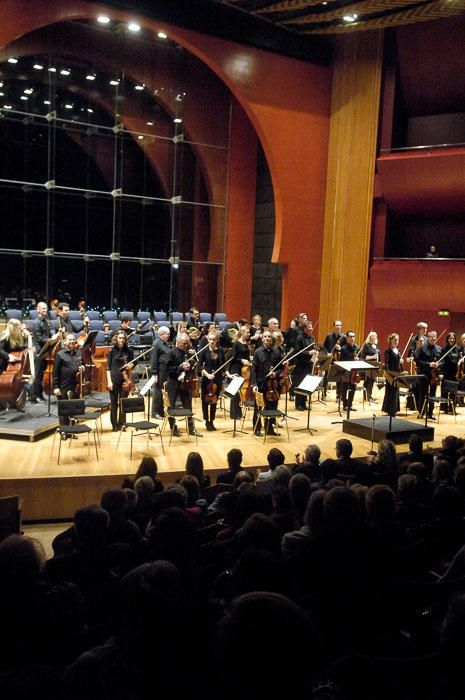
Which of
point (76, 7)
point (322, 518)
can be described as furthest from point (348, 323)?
point (322, 518)

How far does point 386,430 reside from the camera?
9.31m

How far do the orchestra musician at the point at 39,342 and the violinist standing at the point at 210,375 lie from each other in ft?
8.59

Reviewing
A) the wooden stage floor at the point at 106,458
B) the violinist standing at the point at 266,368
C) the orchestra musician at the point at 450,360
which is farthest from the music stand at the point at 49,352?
the orchestra musician at the point at 450,360

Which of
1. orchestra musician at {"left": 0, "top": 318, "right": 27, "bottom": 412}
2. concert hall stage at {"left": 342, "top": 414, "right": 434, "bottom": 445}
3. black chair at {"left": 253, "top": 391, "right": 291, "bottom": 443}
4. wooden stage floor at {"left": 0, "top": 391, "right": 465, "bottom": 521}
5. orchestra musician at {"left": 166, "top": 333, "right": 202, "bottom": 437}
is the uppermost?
orchestra musician at {"left": 0, "top": 318, "right": 27, "bottom": 412}

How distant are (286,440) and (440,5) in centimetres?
947

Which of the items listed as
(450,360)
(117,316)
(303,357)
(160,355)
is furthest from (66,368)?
(450,360)

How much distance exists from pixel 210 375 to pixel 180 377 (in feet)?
1.51

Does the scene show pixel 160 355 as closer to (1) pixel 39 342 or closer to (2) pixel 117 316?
(1) pixel 39 342

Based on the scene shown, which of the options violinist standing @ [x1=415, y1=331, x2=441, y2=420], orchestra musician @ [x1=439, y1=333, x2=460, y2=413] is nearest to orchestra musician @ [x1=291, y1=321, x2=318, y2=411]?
violinist standing @ [x1=415, y1=331, x2=441, y2=420]

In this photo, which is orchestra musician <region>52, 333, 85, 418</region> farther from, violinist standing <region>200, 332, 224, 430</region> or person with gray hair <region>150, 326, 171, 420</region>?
violinist standing <region>200, 332, 224, 430</region>

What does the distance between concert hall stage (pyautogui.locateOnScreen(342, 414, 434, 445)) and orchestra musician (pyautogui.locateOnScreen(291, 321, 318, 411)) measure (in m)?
1.73

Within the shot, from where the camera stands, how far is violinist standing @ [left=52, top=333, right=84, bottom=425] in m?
8.95

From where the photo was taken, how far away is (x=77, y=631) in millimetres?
2498

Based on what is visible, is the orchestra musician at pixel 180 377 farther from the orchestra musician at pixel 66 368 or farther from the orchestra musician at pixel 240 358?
the orchestra musician at pixel 66 368
